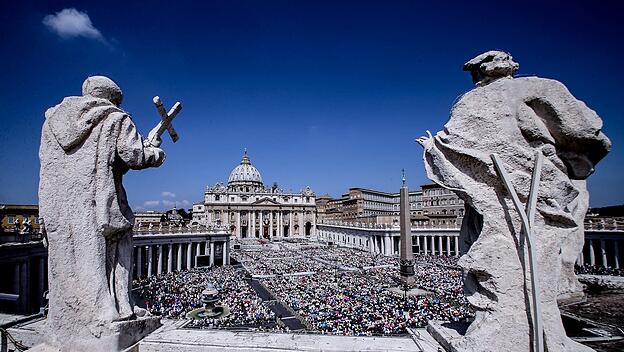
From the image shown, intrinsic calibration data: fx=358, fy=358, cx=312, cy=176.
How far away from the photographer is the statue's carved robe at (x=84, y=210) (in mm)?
3316

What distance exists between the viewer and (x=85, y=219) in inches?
132

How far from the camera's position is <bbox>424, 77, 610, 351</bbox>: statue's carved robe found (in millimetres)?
3188

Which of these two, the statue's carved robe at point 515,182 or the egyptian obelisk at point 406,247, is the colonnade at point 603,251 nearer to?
the egyptian obelisk at point 406,247

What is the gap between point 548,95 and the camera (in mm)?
3227

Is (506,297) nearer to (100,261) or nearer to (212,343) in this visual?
(212,343)

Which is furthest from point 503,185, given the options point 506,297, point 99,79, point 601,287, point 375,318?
point 375,318

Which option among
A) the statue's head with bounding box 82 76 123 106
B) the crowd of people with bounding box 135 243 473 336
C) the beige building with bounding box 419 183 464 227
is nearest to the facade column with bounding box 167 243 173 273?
the crowd of people with bounding box 135 243 473 336

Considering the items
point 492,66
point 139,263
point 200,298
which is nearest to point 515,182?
point 492,66

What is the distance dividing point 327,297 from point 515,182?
17503 millimetres

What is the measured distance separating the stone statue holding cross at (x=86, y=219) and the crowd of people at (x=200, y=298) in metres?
8.37

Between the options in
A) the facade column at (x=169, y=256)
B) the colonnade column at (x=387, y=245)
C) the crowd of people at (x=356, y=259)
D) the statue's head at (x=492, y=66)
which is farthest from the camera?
the colonnade column at (x=387, y=245)

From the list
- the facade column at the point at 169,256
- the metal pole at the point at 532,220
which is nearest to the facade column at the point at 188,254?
the facade column at the point at 169,256

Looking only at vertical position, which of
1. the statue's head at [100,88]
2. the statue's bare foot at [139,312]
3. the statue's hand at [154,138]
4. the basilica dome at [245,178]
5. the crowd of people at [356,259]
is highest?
the basilica dome at [245,178]

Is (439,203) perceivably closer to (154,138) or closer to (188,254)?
(188,254)
